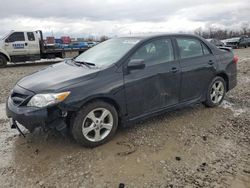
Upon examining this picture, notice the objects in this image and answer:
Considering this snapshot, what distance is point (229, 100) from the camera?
19.7 ft

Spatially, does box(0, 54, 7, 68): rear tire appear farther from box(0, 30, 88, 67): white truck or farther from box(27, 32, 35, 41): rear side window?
box(27, 32, 35, 41): rear side window

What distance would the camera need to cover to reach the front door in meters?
3.98

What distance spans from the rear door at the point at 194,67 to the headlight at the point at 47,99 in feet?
7.26

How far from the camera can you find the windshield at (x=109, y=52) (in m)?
4.10

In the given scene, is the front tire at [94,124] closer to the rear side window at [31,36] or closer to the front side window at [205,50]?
the front side window at [205,50]

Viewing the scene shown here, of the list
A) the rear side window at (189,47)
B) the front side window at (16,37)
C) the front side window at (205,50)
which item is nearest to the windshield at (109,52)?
the rear side window at (189,47)

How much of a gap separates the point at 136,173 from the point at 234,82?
3.65m

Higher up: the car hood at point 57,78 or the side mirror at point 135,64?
the side mirror at point 135,64

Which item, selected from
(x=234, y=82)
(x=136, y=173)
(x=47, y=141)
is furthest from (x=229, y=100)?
(x=47, y=141)

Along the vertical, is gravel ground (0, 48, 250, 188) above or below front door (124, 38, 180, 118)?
below

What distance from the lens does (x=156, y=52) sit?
438cm

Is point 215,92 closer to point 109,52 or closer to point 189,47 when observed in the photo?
point 189,47

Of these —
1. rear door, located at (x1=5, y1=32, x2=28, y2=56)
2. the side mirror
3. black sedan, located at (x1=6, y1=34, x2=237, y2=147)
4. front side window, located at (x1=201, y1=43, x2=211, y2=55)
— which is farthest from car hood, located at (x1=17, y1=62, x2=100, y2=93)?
rear door, located at (x1=5, y1=32, x2=28, y2=56)

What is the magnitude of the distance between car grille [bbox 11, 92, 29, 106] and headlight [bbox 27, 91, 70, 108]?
18cm
